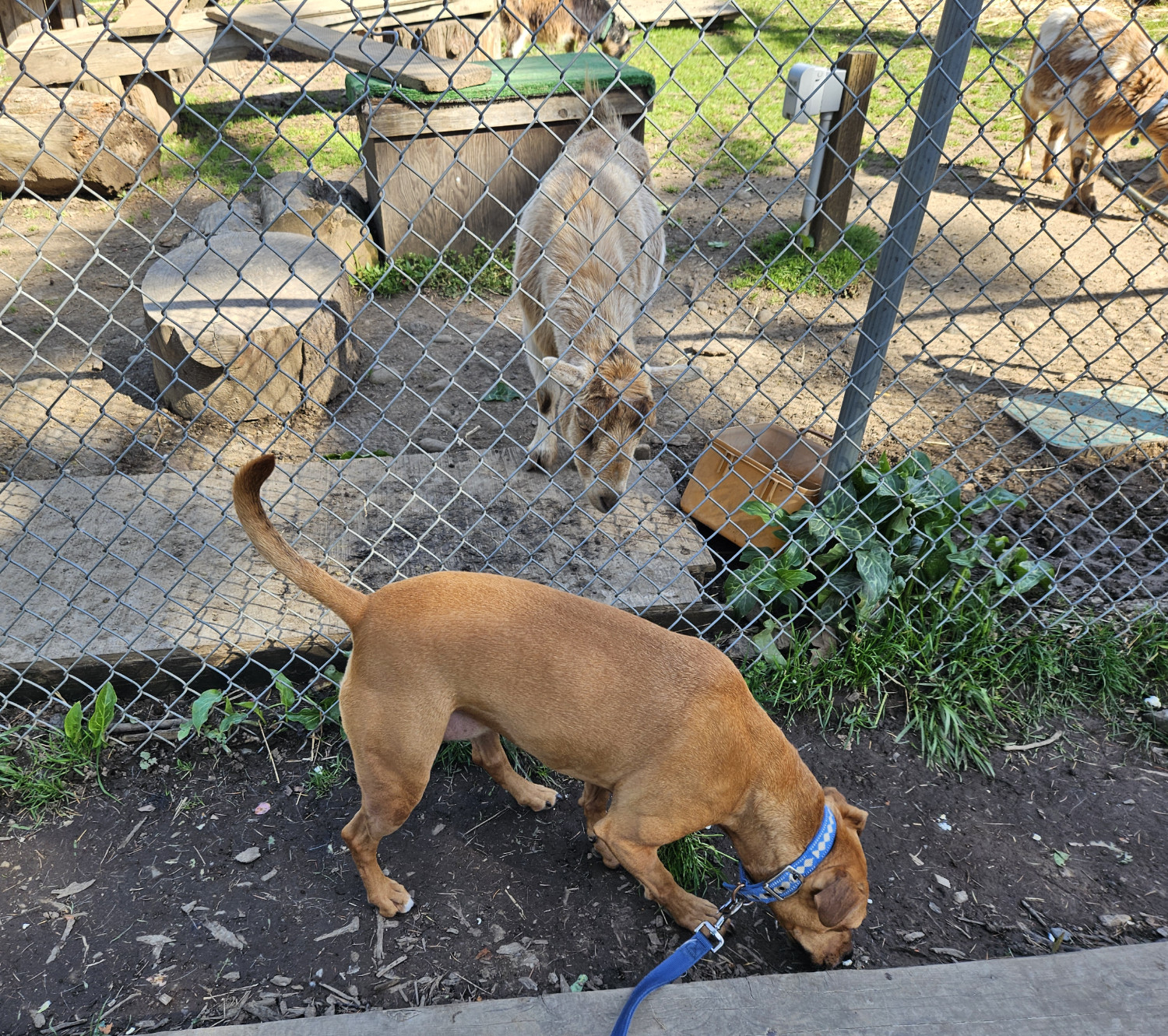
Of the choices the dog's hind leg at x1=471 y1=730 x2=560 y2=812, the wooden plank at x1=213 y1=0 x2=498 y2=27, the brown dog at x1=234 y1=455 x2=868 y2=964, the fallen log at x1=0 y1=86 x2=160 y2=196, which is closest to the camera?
the brown dog at x1=234 y1=455 x2=868 y2=964

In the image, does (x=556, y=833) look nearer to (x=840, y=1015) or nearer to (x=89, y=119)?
(x=840, y=1015)

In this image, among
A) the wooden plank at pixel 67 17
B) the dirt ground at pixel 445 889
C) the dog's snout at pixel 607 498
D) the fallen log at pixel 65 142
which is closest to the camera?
the dirt ground at pixel 445 889

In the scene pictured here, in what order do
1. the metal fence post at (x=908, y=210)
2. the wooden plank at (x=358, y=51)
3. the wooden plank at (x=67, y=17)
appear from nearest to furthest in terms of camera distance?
1. the metal fence post at (x=908, y=210)
2. the wooden plank at (x=358, y=51)
3. the wooden plank at (x=67, y=17)

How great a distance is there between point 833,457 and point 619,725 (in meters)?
1.80

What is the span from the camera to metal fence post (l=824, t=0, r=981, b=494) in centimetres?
283

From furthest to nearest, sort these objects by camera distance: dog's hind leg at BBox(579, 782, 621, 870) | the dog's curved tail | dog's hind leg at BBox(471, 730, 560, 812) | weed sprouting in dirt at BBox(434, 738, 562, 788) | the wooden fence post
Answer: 1. the wooden fence post
2. weed sprouting in dirt at BBox(434, 738, 562, 788)
3. dog's hind leg at BBox(471, 730, 560, 812)
4. dog's hind leg at BBox(579, 782, 621, 870)
5. the dog's curved tail

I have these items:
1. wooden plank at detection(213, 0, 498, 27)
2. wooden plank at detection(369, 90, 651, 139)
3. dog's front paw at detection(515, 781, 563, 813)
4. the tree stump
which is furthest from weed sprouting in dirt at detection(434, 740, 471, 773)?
wooden plank at detection(213, 0, 498, 27)

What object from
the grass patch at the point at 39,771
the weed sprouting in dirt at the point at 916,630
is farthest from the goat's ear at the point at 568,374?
the grass patch at the point at 39,771

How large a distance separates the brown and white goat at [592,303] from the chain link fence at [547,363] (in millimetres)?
29

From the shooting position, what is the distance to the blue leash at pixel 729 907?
2346 millimetres

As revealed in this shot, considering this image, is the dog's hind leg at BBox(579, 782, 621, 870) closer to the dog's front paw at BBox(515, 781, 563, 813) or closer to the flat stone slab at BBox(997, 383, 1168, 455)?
the dog's front paw at BBox(515, 781, 563, 813)

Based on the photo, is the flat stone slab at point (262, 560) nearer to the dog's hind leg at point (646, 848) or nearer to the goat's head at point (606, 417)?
the goat's head at point (606, 417)

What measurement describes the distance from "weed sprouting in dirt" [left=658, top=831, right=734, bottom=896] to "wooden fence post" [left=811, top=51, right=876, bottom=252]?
14.7 ft

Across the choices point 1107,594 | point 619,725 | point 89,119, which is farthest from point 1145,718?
point 89,119
